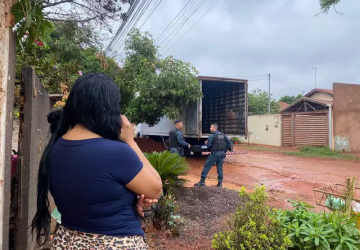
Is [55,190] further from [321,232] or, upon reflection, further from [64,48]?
[64,48]

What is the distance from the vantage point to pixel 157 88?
11.1 m

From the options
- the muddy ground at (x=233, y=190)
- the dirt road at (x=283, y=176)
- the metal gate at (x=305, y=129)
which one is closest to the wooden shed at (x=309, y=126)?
the metal gate at (x=305, y=129)

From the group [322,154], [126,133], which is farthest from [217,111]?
[126,133]

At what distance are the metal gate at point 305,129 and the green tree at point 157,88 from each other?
10.5 m

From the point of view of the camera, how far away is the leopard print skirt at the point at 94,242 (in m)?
1.26

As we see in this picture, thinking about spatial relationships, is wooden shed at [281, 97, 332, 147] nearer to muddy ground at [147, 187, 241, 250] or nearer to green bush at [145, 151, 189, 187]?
muddy ground at [147, 187, 241, 250]

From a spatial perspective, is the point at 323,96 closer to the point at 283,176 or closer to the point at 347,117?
the point at 347,117

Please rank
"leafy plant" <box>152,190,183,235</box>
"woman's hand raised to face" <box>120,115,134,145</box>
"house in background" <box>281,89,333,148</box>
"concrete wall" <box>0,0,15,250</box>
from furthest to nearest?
"house in background" <box>281,89,333,148</box> → "leafy plant" <box>152,190,183,235</box> → "concrete wall" <box>0,0,15,250</box> → "woman's hand raised to face" <box>120,115,134,145</box>

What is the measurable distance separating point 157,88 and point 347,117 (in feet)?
34.8

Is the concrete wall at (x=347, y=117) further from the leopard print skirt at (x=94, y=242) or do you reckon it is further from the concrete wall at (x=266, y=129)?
the leopard print skirt at (x=94, y=242)

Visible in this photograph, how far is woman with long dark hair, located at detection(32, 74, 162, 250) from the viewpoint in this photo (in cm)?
123

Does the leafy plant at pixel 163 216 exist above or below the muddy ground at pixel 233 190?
above

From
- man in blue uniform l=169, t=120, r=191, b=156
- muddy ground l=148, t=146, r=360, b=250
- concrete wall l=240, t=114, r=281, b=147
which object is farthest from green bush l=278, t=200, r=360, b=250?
concrete wall l=240, t=114, r=281, b=147

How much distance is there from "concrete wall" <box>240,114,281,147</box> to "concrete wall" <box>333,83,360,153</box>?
5.47 metres
